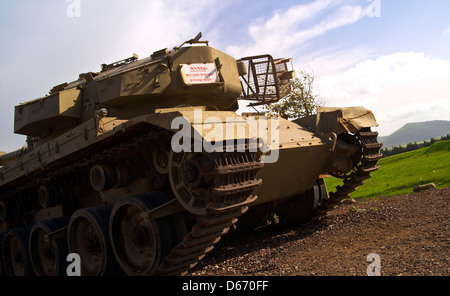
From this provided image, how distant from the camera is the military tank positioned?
15.6 ft

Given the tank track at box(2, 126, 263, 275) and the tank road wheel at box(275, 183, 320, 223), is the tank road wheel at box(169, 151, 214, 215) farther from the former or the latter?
the tank road wheel at box(275, 183, 320, 223)

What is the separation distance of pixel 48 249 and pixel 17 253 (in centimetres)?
126

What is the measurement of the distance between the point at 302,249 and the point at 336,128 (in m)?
2.40

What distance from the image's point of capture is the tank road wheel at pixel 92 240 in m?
5.95

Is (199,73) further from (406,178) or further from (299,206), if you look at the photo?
(406,178)

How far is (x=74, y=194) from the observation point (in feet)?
24.5

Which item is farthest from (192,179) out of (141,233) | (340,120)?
(340,120)

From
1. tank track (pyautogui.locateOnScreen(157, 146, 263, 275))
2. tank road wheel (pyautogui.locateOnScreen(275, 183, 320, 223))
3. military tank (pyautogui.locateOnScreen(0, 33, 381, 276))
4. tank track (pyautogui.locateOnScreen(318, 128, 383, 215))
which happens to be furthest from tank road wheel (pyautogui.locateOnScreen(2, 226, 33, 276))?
tank track (pyautogui.locateOnScreen(318, 128, 383, 215))

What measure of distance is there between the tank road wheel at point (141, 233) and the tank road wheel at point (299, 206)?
3.84 meters

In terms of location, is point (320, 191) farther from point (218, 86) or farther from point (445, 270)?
point (445, 270)

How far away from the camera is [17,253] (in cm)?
805

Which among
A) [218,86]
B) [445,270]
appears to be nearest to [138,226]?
[218,86]

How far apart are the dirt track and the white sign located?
3126mm

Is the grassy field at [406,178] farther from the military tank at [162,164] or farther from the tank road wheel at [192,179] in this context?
the tank road wheel at [192,179]
